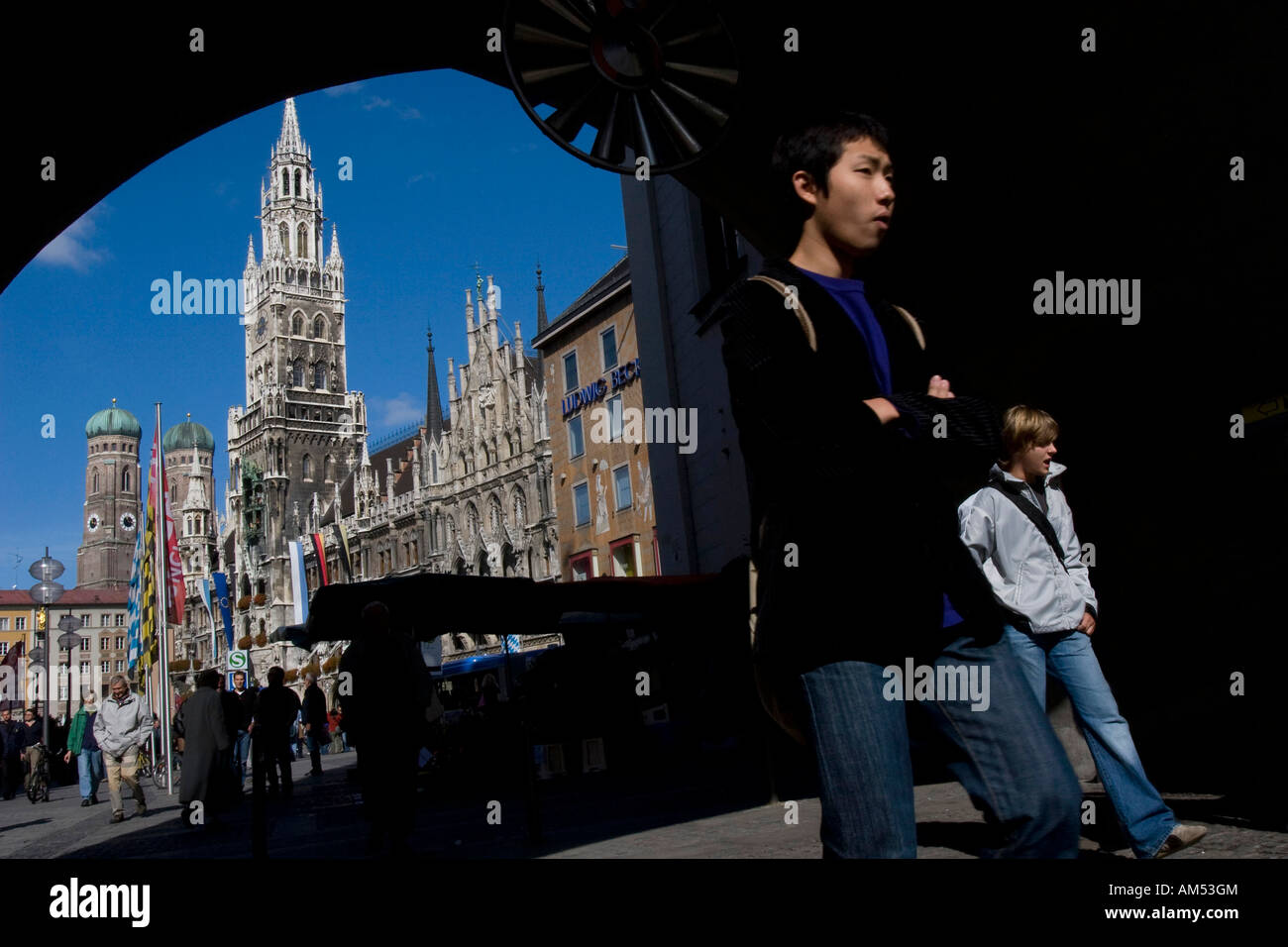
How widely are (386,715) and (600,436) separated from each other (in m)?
36.5

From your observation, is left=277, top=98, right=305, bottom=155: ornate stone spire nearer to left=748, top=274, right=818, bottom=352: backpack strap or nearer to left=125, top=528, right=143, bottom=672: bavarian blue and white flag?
Result: left=125, top=528, right=143, bottom=672: bavarian blue and white flag

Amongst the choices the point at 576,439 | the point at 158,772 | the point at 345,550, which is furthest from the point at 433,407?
the point at 158,772

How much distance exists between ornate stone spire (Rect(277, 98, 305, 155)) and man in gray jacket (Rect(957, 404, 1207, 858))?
123939 millimetres

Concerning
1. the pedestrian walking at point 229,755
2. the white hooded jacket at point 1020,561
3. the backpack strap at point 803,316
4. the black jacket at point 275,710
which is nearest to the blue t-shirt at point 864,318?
the backpack strap at point 803,316

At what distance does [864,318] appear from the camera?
2.09 m

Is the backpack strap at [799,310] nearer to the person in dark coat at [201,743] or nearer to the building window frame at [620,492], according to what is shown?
the person in dark coat at [201,743]

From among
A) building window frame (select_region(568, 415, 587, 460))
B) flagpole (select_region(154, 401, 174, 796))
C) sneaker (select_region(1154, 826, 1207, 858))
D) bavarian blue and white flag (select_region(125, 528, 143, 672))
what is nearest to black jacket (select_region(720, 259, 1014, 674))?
sneaker (select_region(1154, 826, 1207, 858))

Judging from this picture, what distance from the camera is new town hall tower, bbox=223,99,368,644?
103 m

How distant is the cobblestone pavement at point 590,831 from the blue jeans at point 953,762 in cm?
142

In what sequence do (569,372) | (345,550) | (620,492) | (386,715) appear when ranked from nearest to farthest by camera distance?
(386,715) → (620,492) → (569,372) → (345,550)

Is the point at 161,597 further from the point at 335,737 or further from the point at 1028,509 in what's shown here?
the point at 1028,509

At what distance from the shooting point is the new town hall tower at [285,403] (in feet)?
338
